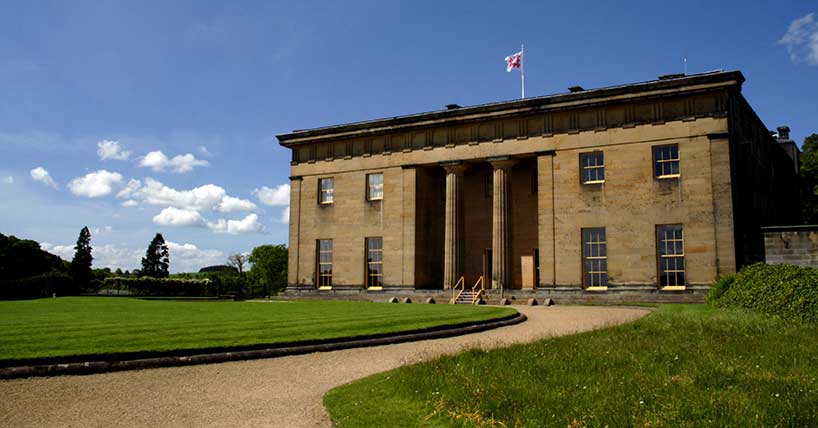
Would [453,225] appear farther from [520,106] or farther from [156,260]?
[156,260]

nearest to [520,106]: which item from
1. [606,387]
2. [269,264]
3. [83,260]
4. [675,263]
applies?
[675,263]

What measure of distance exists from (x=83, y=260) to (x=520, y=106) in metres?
55.0

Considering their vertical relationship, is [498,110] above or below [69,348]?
above

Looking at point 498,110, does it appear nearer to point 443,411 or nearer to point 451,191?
point 451,191

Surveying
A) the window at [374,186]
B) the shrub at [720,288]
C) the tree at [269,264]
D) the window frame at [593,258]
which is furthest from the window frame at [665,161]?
the tree at [269,264]

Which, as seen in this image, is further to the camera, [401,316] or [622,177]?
[622,177]

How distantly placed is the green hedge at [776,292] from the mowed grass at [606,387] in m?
3.74

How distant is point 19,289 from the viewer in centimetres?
4200

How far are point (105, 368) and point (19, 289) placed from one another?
121 ft

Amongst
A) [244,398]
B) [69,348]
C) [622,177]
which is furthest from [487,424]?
[622,177]

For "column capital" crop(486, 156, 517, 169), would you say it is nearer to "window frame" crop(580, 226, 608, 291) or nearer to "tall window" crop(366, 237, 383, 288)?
"window frame" crop(580, 226, 608, 291)

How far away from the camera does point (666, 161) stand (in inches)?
Answer: 1212

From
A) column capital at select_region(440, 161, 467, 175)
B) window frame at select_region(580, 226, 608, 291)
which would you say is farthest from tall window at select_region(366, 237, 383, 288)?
window frame at select_region(580, 226, 608, 291)

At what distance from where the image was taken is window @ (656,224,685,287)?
1178 inches
